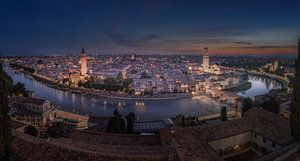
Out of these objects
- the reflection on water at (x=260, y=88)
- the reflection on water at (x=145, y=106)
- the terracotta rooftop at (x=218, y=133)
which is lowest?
the reflection on water at (x=145, y=106)

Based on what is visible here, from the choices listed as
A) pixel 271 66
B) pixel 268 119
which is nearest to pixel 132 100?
pixel 268 119

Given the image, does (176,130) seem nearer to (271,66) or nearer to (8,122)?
(8,122)

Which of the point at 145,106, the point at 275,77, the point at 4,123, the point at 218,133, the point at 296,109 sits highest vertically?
the point at 4,123

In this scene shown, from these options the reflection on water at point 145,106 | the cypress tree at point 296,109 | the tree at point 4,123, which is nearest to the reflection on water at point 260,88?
the reflection on water at point 145,106

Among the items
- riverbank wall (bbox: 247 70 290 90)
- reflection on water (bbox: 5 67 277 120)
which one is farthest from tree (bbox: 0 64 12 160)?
riverbank wall (bbox: 247 70 290 90)

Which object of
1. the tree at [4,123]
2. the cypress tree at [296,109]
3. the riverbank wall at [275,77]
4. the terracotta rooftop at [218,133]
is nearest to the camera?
the tree at [4,123]

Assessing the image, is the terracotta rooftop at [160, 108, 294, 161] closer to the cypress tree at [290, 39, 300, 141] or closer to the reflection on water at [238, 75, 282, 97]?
the cypress tree at [290, 39, 300, 141]

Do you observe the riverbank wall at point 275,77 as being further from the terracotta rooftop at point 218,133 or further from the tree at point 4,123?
the tree at point 4,123

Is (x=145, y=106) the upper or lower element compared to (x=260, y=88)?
lower

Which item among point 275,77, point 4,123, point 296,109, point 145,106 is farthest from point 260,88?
point 4,123

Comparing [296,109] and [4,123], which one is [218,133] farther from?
[4,123]

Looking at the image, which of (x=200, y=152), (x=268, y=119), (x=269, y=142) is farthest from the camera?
(x=268, y=119)
